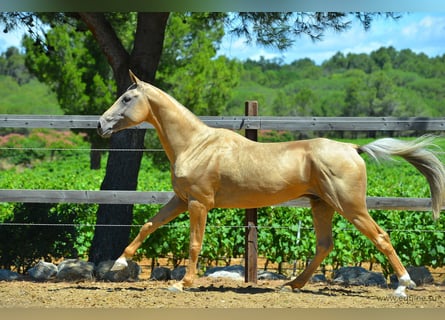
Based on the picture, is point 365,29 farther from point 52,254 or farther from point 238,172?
point 52,254

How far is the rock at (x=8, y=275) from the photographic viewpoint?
8.02m

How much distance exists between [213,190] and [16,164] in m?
24.0

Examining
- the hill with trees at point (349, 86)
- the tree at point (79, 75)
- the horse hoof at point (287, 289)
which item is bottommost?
the horse hoof at point (287, 289)

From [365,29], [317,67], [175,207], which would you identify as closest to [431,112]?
[317,67]

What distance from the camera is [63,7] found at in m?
6.23

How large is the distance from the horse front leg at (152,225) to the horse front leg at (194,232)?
0.20 metres

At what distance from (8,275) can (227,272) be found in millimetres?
2413

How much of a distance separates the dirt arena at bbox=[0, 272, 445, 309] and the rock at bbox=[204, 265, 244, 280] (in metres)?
0.53

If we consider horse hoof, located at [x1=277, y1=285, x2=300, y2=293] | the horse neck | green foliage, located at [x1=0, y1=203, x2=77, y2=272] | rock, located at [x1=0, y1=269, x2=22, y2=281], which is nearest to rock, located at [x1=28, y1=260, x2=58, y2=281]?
rock, located at [x1=0, y1=269, x2=22, y2=281]

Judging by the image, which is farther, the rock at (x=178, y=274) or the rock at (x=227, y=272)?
the rock at (x=178, y=274)

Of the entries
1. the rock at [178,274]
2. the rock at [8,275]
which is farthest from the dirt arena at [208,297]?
the rock at [178,274]

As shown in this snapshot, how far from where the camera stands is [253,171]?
21.9 feet

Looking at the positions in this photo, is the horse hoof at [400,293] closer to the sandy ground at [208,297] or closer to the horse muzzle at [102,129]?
the sandy ground at [208,297]

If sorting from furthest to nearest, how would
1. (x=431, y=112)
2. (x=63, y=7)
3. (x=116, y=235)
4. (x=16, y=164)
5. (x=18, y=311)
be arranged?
(x=431, y=112), (x=16, y=164), (x=116, y=235), (x=63, y=7), (x=18, y=311)
